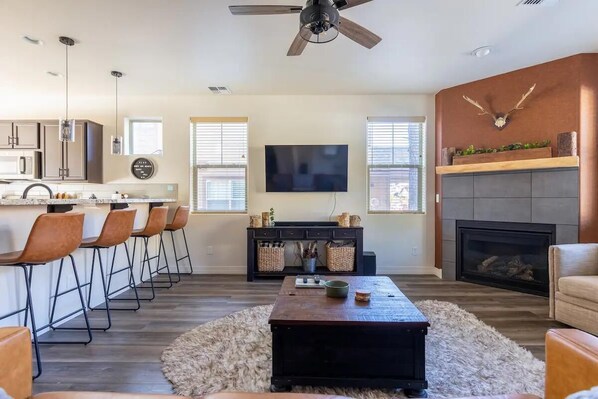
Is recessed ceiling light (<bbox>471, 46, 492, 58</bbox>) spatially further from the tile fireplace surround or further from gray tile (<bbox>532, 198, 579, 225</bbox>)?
gray tile (<bbox>532, 198, 579, 225</bbox>)

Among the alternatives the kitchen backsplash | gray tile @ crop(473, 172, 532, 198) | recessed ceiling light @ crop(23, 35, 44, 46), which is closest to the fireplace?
gray tile @ crop(473, 172, 532, 198)

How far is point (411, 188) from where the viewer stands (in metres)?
4.43

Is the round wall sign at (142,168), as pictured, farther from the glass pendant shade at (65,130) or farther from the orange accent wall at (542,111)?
the orange accent wall at (542,111)

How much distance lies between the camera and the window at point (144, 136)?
14.9 ft

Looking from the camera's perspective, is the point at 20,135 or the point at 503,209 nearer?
the point at 503,209

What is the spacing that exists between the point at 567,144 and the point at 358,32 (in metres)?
2.74

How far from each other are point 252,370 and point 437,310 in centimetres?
192

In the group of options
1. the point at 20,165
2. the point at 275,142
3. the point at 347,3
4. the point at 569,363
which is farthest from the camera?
the point at 275,142

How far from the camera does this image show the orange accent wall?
3174 millimetres

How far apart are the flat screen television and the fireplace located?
5.90 ft

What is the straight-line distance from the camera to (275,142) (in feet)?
14.5

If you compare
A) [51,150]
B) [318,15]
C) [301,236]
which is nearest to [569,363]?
[318,15]

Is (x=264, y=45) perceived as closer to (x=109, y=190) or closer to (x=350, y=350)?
(x=350, y=350)

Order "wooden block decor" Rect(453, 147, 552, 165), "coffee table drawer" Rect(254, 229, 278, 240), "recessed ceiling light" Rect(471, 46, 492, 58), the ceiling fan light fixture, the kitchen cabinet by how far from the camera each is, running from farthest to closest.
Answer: the kitchen cabinet
"coffee table drawer" Rect(254, 229, 278, 240)
"wooden block decor" Rect(453, 147, 552, 165)
"recessed ceiling light" Rect(471, 46, 492, 58)
the ceiling fan light fixture
